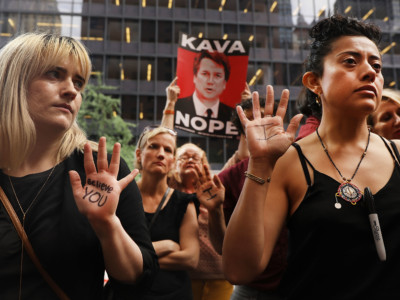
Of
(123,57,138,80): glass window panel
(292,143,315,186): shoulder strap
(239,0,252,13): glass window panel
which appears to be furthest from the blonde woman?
(239,0,252,13): glass window panel

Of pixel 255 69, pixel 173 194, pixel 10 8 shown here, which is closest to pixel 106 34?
pixel 10 8

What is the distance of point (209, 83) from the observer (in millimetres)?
4578

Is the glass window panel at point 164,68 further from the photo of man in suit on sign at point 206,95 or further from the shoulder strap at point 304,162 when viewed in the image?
the shoulder strap at point 304,162

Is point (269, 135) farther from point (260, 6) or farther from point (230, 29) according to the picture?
point (260, 6)

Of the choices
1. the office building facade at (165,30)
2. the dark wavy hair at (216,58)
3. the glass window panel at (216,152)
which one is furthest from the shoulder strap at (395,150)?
the office building facade at (165,30)

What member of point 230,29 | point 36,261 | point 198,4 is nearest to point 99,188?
point 36,261

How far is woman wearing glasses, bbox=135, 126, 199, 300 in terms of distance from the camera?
2.78m

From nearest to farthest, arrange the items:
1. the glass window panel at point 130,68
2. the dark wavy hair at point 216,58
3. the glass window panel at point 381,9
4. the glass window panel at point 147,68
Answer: the dark wavy hair at point 216,58, the glass window panel at point 130,68, the glass window panel at point 147,68, the glass window panel at point 381,9

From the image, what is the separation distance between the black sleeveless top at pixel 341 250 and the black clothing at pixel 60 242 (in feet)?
2.22

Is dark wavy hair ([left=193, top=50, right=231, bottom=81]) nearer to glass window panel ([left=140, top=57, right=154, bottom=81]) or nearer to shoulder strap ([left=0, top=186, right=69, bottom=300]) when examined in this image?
shoulder strap ([left=0, top=186, right=69, bottom=300])

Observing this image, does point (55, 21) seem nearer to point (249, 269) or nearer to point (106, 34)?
point (106, 34)

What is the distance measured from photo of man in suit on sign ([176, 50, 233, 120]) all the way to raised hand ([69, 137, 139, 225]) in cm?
286

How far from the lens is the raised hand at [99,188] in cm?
158

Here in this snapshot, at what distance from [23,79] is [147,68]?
26.4 meters
